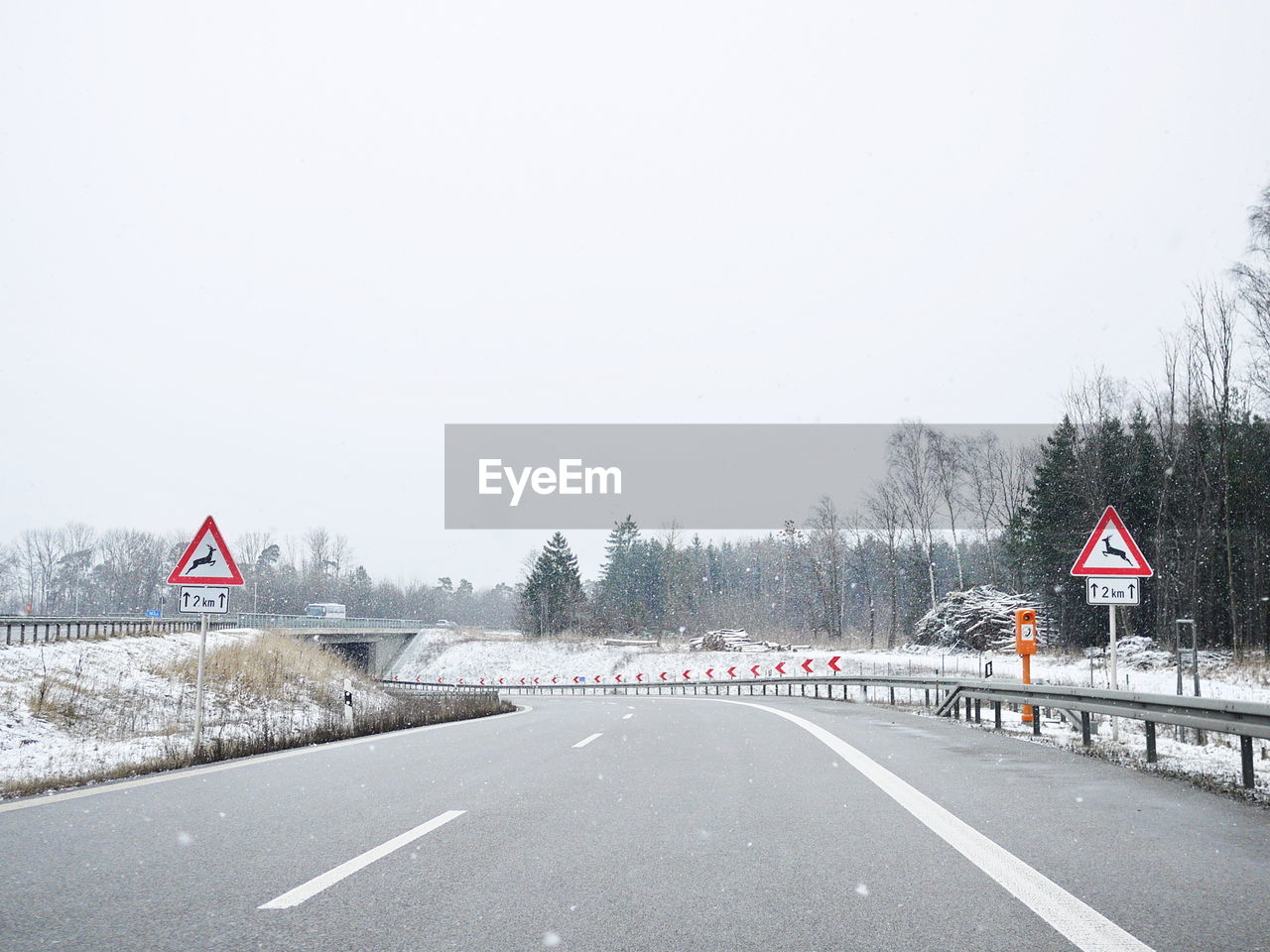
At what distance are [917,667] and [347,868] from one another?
4321cm

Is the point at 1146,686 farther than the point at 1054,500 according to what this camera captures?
No

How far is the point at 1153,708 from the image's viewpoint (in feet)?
32.0

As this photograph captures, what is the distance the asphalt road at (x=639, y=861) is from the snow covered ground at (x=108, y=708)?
13.0ft

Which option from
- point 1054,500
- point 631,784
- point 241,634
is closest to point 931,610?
point 1054,500

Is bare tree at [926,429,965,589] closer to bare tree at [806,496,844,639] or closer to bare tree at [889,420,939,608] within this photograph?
bare tree at [889,420,939,608]

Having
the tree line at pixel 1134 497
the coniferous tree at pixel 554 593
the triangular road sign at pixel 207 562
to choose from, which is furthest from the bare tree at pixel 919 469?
the triangular road sign at pixel 207 562

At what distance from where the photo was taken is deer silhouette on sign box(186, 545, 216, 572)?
1160 cm

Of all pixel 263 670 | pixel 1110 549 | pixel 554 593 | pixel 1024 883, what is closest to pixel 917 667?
pixel 263 670

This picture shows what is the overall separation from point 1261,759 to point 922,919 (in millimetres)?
9434

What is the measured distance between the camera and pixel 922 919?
3.92m

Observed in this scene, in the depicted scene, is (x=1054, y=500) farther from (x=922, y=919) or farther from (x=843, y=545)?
(x=922, y=919)

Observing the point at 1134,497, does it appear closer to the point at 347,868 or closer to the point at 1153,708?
the point at 1153,708

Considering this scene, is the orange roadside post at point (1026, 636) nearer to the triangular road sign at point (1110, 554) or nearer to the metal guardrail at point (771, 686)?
the metal guardrail at point (771, 686)

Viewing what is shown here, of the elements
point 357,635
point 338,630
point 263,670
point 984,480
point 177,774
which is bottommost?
point 357,635
